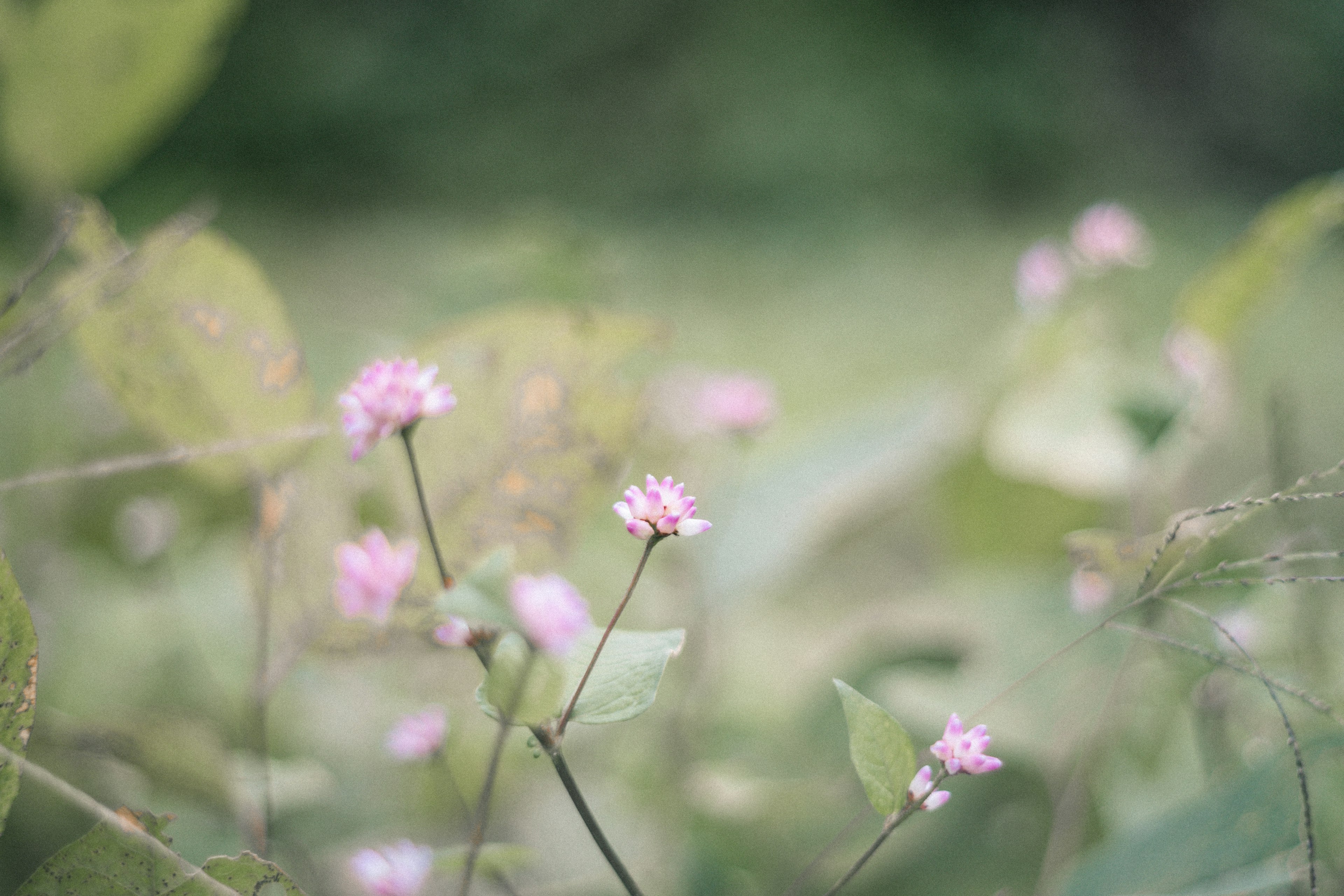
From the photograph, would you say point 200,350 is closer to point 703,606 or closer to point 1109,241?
point 703,606

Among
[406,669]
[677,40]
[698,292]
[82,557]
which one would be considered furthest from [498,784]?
[677,40]

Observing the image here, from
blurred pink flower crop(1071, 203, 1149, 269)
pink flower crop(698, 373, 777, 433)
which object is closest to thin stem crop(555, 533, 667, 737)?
pink flower crop(698, 373, 777, 433)

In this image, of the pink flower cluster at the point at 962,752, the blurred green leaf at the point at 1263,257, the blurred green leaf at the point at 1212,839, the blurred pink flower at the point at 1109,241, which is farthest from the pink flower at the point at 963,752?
the blurred pink flower at the point at 1109,241

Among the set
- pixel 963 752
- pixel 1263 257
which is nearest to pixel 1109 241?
pixel 1263 257

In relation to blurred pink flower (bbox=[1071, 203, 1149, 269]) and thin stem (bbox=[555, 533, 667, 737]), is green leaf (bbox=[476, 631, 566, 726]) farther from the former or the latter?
blurred pink flower (bbox=[1071, 203, 1149, 269])

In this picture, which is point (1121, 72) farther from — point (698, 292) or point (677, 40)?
point (698, 292)

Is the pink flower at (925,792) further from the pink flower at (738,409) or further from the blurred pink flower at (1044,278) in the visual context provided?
the blurred pink flower at (1044,278)
